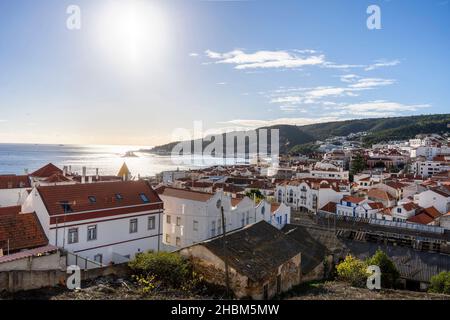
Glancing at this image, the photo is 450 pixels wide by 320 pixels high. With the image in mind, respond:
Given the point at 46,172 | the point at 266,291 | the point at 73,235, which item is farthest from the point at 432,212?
the point at 46,172

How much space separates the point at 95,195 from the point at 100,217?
1.21 metres

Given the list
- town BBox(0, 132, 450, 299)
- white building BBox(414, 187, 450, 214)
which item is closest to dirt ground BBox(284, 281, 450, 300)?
town BBox(0, 132, 450, 299)

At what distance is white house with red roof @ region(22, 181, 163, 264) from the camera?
14.3 metres

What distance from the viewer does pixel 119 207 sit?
16.4 metres

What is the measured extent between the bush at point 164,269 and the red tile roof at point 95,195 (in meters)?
4.87

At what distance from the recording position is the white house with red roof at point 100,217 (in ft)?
46.9

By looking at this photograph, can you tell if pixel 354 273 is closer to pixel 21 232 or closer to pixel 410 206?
pixel 21 232

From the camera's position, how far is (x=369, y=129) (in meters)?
171

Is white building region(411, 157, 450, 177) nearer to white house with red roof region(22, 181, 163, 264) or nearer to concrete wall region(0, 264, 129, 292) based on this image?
white house with red roof region(22, 181, 163, 264)

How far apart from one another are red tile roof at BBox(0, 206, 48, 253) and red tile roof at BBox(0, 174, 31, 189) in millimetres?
10849

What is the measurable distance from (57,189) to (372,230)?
24971 millimetres

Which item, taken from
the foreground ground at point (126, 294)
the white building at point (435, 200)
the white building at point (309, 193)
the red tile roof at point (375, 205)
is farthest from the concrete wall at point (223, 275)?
the white building at point (309, 193)

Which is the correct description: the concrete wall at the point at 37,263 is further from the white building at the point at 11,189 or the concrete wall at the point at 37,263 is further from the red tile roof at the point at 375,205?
the red tile roof at the point at 375,205
